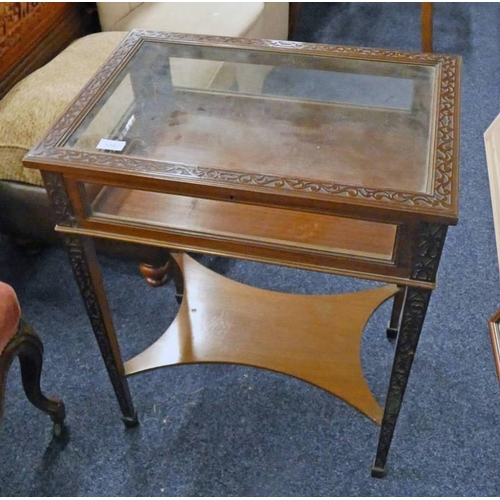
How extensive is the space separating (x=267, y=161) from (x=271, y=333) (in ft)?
1.57

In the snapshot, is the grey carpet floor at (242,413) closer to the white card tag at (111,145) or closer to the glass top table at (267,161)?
the glass top table at (267,161)

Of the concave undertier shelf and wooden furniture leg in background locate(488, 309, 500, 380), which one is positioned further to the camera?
wooden furniture leg in background locate(488, 309, 500, 380)

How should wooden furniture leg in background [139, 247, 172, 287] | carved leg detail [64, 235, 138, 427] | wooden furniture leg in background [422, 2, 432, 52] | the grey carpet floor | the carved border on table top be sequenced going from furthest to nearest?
wooden furniture leg in background [422, 2, 432, 52] → wooden furniture leg in background [139, 247, 172, 287] → the grey carpet floor → carved leg detail [64, 235, 138, 427] → the carved border on table top

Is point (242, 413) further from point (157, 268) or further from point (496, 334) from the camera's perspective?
point (496, 334)

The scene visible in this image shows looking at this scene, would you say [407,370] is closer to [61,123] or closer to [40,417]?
[61,123]

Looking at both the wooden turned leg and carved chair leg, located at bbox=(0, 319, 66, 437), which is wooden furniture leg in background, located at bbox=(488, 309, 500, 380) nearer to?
the wooden turned leg

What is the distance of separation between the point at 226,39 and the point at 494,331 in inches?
30.9

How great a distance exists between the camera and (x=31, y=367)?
98cm

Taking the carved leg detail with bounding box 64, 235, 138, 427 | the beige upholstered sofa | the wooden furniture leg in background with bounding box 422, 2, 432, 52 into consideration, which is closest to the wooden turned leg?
the beige upholstered sofa

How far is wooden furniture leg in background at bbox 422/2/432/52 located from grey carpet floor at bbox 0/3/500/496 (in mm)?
958

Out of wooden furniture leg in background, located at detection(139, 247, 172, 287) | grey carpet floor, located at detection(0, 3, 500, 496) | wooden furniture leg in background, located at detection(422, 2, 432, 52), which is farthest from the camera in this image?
wooden furniture leg in background, located at detection(422, 2, 432, 52)

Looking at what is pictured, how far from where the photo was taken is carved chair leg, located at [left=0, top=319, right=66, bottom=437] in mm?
876

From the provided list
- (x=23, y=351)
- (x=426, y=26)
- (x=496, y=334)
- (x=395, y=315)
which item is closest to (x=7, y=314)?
(x=23, y=351)

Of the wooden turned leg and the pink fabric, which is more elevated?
the pink fabric
